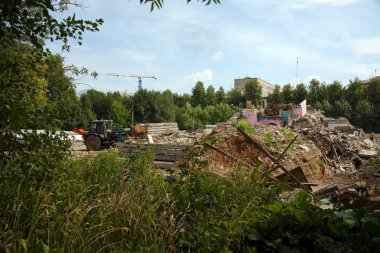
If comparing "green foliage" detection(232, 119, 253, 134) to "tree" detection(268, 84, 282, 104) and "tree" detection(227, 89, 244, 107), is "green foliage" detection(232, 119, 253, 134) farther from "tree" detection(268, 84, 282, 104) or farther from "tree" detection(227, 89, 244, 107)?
"tree" detection(227, 89, 244, 107)

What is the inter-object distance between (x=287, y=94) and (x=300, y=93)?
217 cm

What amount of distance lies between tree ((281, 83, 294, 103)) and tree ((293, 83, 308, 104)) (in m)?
0.63

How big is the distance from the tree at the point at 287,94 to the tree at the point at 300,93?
A: 631mm

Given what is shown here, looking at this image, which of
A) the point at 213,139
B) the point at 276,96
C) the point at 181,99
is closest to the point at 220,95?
the point at 181,99

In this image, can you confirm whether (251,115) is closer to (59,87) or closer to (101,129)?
(101,129)

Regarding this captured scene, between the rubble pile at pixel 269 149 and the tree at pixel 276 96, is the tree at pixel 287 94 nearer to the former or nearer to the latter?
the tree at pixel 276 96

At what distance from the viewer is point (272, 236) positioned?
3.00 m

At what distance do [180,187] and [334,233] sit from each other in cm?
201

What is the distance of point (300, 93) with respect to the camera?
60.6 m

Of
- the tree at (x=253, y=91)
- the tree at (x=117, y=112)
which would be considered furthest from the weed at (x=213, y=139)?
the tree at (x=253, y=91)

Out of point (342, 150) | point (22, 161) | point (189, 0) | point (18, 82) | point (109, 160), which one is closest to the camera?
point (189, 0)

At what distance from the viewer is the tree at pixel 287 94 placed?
2415 inches

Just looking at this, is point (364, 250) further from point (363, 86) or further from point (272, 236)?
point (363, 86)

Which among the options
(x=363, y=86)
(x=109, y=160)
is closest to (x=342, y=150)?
(x=109, y=160)
